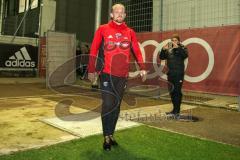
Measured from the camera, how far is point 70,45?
14.8 meters

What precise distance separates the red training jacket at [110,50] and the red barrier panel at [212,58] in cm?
531

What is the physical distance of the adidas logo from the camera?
55.2ft

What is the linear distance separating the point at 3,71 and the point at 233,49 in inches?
447

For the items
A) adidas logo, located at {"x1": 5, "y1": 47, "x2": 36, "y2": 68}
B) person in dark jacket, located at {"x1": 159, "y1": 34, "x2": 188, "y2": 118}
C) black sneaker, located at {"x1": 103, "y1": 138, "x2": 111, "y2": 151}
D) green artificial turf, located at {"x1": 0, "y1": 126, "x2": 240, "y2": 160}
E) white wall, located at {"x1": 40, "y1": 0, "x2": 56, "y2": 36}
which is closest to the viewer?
green artificial turf, located at {"x1": 0, "y1": 126, "x2": 240, "y2": 160}

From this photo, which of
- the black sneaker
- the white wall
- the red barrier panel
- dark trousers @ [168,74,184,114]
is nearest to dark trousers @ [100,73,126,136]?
the black sneaker

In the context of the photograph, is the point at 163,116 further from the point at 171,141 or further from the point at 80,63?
the point at 80,63

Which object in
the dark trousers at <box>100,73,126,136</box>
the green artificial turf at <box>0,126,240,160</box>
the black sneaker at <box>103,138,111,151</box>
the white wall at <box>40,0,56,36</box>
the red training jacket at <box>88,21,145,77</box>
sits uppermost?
the white wall at <box>40,0,56,36</box>

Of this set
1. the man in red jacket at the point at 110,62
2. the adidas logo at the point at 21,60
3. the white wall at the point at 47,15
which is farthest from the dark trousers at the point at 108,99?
the white wall at the point at 47,15

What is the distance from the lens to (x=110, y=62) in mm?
4918

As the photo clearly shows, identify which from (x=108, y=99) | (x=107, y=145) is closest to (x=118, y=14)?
(x=108, y=99)

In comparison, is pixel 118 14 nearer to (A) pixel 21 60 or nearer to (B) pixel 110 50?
(B) pixel 110 50

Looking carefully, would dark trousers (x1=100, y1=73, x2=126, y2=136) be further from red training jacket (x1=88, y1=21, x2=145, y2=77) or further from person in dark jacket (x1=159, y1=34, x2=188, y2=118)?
person in dark jacket (x1=159, y1=34, x2=188, y2=118)

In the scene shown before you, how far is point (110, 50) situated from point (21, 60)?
13.2m

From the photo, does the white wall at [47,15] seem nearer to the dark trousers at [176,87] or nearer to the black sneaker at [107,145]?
the dark trousers at [176,87]
